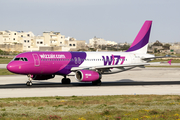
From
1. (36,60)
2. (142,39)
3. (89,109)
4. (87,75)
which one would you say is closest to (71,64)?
Result: (87,75)

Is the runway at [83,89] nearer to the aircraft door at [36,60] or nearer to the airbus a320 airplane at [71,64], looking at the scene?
the airbus a320 airplane at [71,64]

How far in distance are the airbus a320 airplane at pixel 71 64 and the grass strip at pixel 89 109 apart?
36.1ft

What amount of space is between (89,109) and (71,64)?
19332mm

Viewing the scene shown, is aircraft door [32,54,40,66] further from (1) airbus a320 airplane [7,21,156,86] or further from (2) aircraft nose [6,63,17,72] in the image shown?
(2) aircraft nose [6,63,17,72]

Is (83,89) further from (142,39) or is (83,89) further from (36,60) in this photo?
(142,39)

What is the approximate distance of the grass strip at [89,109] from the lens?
685 inches

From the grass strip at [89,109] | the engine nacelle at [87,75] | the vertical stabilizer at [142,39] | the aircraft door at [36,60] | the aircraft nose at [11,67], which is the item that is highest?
the vertical stabilizer at [142,39]

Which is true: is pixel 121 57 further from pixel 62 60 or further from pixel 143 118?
pixel 143 118

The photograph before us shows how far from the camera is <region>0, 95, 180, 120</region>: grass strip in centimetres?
1741

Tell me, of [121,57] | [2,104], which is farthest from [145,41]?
[2,104]

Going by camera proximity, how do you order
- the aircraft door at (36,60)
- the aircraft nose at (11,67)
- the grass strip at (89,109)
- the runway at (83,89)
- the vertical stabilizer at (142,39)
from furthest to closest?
the vertical stabilizer at (142,39) → the aircraft door at (36,60) → the aircraft nose at (11,67) → the runway at (83,89) → the grass strip at (89,109)

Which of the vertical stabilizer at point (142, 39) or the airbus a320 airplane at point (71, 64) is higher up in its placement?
the vertical stabilizer at point (142, 39)

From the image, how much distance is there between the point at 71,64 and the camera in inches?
1550

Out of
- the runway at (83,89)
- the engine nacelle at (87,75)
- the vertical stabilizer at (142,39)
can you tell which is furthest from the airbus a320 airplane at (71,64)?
the runway at (83,89)
